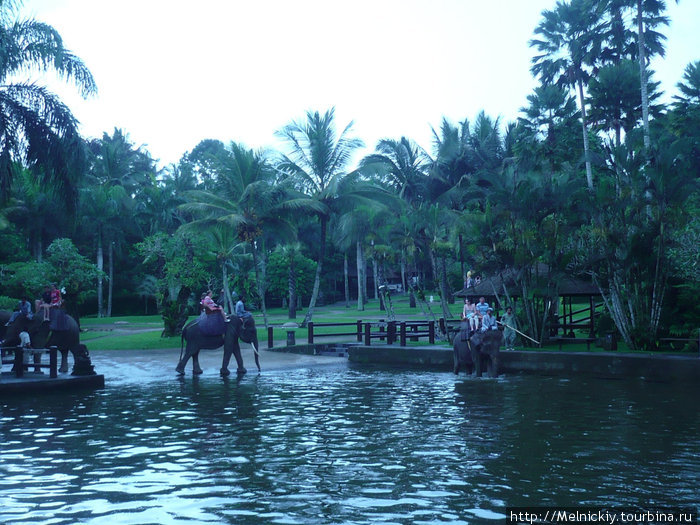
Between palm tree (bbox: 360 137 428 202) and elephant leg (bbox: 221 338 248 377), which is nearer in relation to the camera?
elephant leg (bbox: 221 338 248 377)

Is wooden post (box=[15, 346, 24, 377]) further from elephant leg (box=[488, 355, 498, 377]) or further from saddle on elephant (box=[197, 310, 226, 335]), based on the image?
elephant leg (box=[488, 355, 498, 377])

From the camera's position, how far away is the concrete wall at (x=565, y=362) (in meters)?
17.0

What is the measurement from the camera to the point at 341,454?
934cm

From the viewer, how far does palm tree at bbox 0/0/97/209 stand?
66.4 ft

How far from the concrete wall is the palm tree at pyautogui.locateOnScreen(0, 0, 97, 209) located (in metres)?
10.2

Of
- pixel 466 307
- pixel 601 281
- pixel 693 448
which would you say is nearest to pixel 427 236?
pixel 601 281

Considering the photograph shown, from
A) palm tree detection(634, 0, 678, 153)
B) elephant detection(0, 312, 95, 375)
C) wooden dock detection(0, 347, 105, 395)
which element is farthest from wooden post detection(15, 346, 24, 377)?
palm tree detection(634, 0, 678, 153)

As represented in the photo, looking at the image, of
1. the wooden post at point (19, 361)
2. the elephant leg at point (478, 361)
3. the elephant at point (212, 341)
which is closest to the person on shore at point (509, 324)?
the elephant leg at point (478, 361)

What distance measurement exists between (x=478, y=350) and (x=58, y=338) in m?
9.83

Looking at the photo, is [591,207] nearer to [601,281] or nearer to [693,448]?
[601,281]

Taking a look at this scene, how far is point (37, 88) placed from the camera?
20.5m

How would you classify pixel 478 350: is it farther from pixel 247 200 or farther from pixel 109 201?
pixel 109 201

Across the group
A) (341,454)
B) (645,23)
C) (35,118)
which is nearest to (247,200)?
(35,118)

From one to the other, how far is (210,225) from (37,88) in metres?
14.9
